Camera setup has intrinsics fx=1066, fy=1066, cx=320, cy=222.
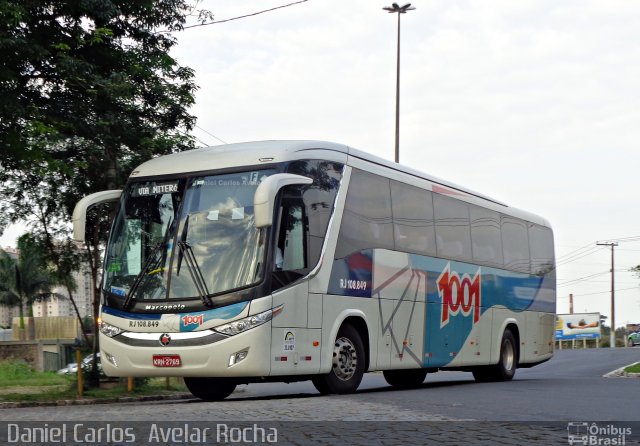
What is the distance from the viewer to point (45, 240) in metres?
22.5

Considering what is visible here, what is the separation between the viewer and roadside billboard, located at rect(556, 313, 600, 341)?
9938 centimetres

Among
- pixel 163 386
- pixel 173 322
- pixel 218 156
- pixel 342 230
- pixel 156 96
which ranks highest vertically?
pixel 156 96

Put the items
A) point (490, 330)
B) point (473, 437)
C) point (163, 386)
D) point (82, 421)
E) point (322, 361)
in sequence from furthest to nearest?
point (163, 386) → point (490, 330) → point (322, 361) → point (82, 421) → point (473, 437)

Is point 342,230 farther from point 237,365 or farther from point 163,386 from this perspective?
point 163,386

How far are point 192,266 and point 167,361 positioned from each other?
1.32 m

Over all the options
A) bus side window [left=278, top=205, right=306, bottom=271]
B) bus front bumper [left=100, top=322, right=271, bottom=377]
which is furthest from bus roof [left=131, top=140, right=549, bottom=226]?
bus front bumper [left=100, top=322, right=271, bottom=377]

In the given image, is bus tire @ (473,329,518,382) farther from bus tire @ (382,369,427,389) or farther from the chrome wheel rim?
the chrome wheel rim

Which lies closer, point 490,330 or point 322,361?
point 322,361

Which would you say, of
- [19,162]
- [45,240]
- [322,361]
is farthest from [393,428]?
[45,240]

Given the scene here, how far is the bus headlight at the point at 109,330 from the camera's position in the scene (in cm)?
1492

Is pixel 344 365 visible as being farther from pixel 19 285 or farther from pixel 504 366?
pixel 19 285

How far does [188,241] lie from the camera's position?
14641 mm

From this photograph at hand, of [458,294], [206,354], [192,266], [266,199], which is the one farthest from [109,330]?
[458,294]

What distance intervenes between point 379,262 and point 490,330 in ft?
17.7
